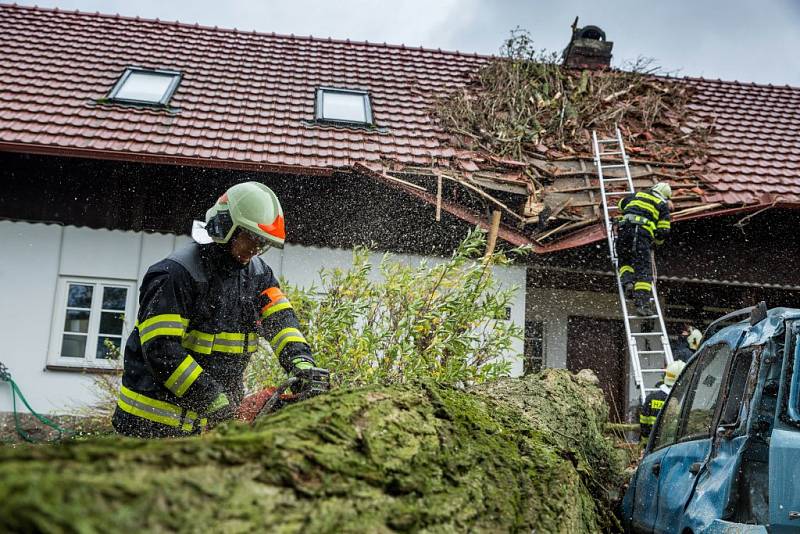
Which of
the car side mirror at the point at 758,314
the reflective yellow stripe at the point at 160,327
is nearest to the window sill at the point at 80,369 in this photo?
the reflective yellow stripe at the point at 160,327

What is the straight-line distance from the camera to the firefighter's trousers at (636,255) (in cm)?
877

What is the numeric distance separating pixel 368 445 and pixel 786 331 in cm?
194

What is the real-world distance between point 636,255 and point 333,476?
7.95 metres

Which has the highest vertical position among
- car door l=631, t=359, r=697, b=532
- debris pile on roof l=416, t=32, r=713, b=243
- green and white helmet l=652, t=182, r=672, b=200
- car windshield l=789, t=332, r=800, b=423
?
debris pile on roof l=416, t=32, r=713, b=243

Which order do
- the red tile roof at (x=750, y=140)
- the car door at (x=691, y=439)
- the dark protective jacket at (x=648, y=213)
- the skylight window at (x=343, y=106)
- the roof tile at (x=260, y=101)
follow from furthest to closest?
the skylight window at (x=343, y=106) → the red tile roof at (x=750, y=140) → the roof tile at (x=260, y=101) → the dark protective jacket at (x=648, y=213) → the car door at (x=691, y=439)

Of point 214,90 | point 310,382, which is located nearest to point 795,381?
point 310,382

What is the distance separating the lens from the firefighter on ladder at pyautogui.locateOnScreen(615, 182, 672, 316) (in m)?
8.74

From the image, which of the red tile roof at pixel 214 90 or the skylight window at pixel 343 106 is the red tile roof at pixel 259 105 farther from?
the skylight window at pixel 343 106

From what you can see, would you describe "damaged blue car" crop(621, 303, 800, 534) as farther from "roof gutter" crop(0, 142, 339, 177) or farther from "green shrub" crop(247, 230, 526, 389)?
"roof gutter" crop(0, 142, 339, 177)

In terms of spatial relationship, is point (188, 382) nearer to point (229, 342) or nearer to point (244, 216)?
point (229, 342)

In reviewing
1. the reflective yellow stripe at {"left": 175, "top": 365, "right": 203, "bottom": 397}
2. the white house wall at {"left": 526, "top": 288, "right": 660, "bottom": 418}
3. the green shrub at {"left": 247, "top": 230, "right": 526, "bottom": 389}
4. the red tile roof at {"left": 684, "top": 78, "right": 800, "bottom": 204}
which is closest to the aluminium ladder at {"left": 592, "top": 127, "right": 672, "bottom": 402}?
the white house wall at {"left": 526, "top": 288, "right": 660, "bottom": 418}

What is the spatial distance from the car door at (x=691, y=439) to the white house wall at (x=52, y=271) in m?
5.65

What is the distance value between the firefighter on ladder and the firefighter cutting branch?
20.1 feet

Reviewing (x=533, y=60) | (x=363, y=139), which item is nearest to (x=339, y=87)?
(x=363, y=139)
